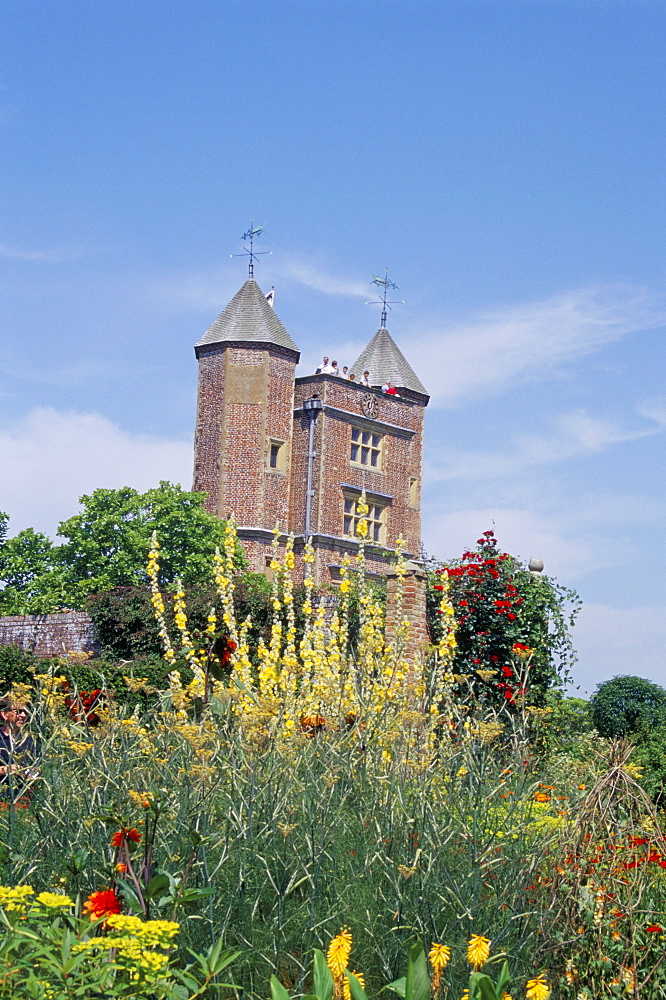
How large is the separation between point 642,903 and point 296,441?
86.7 feet

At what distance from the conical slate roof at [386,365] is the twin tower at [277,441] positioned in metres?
2.04

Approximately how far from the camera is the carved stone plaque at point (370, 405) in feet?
104

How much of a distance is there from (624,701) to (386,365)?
675 inches

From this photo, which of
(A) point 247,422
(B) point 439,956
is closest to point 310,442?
(A) point 247,422

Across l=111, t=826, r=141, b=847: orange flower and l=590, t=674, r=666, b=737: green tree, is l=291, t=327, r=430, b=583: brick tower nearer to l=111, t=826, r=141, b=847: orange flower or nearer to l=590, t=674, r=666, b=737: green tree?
l=590, t=674, r=666, b=737: green tree

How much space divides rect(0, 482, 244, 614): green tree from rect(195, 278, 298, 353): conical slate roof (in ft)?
16.9

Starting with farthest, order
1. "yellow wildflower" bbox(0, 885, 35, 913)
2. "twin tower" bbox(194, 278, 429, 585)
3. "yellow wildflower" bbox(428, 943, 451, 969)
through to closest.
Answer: "twin tower" bbox(194, 278, 429, 585) < "yellow wildflower" bbox(428, 943, 451, 969) < "yellow wildflower" bbox(0, 885, 35, 913)

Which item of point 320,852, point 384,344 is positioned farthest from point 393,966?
point 384,344

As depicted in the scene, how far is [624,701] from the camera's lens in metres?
19.9

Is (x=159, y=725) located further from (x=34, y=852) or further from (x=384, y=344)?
(x=384, y=344)

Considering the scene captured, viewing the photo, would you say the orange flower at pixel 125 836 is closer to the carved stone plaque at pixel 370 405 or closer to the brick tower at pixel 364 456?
the brick tower at pixel 364 456

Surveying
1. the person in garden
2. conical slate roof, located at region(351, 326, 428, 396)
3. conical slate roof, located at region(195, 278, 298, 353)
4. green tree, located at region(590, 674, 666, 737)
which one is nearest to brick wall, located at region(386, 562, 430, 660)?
the person in garden

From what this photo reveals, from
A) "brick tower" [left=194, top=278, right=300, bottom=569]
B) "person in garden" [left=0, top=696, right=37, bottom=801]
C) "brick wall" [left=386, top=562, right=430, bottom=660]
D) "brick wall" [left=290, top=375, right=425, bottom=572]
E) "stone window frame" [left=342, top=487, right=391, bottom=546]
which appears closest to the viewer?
"person in garden" [left=0, top=696, right=37, bottom=801]

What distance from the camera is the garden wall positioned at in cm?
1652
